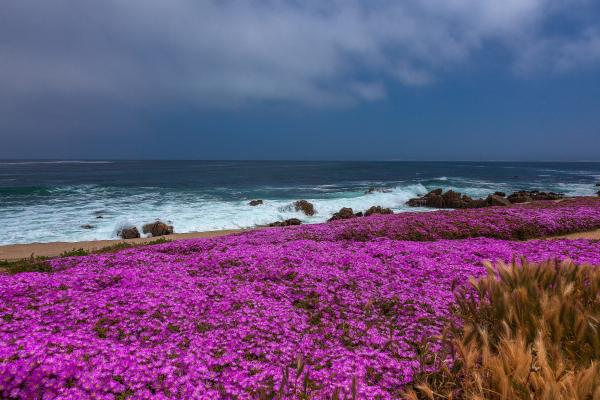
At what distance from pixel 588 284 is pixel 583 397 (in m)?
2.46

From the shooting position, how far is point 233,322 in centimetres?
562

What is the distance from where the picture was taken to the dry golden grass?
237 cm

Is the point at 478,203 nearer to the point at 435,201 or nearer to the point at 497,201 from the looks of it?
the point at 497,201

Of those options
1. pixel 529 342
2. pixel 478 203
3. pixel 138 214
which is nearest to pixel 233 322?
pixel 529 342

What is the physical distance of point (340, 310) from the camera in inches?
254

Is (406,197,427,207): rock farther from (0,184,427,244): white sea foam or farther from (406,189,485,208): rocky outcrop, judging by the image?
(0,184,427,244): white sea foam

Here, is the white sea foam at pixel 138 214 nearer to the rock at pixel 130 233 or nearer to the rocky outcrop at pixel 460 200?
the rock at pixel 130 233

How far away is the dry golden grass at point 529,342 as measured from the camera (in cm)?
237

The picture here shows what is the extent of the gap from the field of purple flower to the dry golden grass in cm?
97

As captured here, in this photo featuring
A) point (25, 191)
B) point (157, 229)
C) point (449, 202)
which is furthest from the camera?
point (25, 191)

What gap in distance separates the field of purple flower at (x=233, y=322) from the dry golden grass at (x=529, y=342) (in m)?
0.97

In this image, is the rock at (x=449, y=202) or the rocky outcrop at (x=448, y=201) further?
the rocky outcrop at (x=448, y=201)

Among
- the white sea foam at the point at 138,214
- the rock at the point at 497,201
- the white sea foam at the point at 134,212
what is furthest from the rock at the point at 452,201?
the white sea foam at the point at 138,214

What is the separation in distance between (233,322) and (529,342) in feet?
13.5
